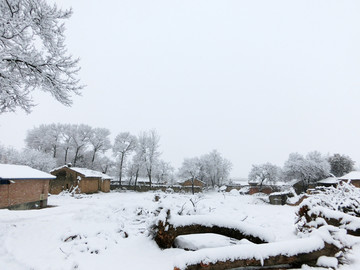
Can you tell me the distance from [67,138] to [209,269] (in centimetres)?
5483

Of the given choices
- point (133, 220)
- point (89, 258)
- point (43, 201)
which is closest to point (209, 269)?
point (89, 258)

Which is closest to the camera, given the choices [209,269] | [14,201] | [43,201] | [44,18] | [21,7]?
[209,269]

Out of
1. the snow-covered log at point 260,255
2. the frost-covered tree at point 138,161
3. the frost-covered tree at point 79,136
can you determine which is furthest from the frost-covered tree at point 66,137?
the snow-covered log at point 260,255

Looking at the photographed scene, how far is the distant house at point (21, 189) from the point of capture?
15.8m

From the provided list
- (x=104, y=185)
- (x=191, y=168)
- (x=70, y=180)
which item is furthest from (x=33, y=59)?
(x=191, y=168)

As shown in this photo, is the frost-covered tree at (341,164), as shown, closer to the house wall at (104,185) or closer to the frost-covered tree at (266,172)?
the frost-covered tree at (266,172)

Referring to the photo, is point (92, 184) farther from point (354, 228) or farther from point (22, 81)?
point (354, 228)

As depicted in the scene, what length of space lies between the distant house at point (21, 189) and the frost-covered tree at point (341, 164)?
4934 centimetres

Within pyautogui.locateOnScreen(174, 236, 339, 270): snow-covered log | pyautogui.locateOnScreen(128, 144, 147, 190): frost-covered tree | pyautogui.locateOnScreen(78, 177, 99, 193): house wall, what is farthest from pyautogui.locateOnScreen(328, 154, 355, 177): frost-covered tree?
pyautogui.locateOnScreen(174, 236, 339, 270): snow-covered log

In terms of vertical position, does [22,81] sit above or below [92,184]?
above

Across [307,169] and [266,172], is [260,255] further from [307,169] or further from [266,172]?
[266,172]

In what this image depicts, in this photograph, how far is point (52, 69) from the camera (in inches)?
296

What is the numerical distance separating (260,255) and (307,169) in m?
41.4

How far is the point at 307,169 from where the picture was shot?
37.7 meters
